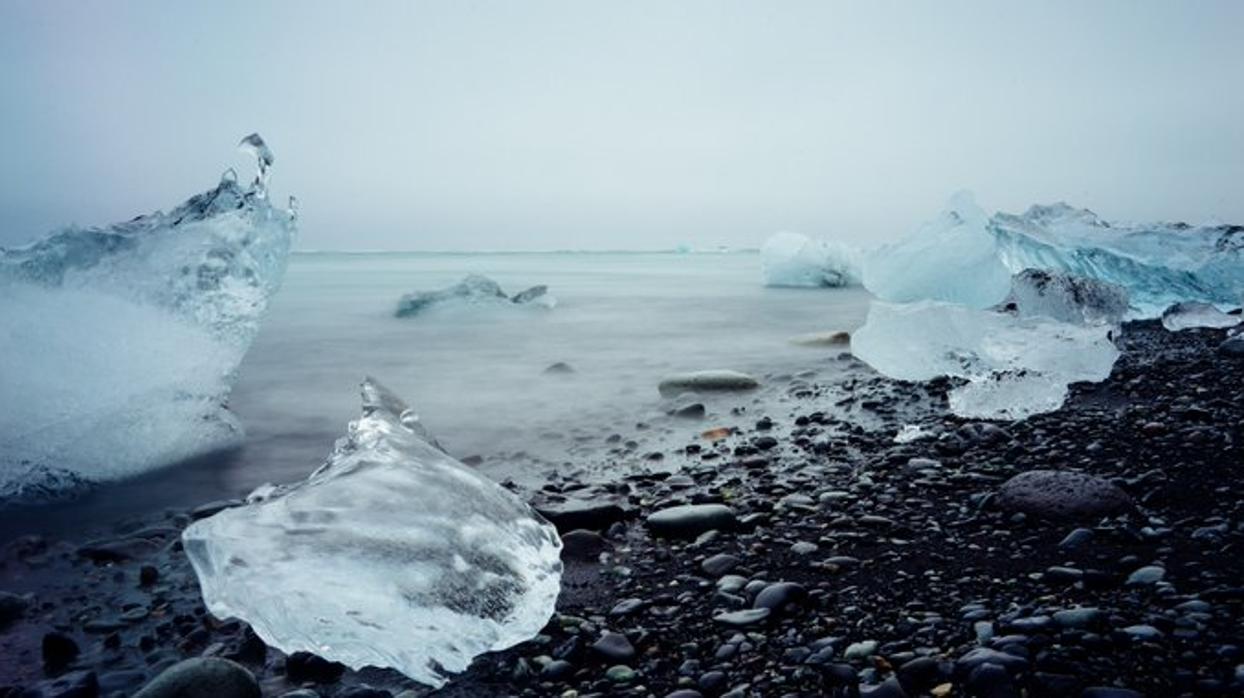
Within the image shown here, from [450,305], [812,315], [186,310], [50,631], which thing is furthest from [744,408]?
[450,305]

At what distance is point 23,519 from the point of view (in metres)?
3.36

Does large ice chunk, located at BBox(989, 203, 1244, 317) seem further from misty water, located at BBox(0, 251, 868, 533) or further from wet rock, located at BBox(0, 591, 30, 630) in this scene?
wet rock, located at BBox(0, 591, 30, 630)

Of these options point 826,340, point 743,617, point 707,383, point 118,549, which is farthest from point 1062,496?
point 826,340

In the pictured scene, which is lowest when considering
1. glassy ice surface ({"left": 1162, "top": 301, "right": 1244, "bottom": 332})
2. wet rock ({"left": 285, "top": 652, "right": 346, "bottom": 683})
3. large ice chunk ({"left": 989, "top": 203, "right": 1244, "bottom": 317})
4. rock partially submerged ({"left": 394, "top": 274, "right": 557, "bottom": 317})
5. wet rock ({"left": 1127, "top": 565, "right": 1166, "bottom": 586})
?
wet rock ({"left": 285, "top": 652, "right": 346, "bottom": 683})

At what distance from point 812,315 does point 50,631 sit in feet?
37.5

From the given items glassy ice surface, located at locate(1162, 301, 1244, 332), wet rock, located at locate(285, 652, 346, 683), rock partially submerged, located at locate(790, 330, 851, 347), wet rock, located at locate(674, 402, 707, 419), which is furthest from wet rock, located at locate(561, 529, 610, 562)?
glassy ice surface, located at locate(1162, 301, 1244, 332)

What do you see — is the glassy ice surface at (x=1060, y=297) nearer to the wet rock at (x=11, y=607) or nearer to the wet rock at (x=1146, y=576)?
the wet rock at (x=1146, y=576)

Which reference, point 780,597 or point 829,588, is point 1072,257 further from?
point 780,597

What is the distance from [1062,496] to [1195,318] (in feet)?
24.4

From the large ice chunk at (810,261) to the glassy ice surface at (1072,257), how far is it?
22.4 ft

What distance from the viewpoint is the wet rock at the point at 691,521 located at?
2863mm

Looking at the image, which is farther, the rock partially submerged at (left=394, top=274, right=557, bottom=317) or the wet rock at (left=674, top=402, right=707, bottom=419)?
the rock partially submerged at (left=394, top=274, right=557, bottom=317)

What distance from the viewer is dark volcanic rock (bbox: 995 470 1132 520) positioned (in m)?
2.62

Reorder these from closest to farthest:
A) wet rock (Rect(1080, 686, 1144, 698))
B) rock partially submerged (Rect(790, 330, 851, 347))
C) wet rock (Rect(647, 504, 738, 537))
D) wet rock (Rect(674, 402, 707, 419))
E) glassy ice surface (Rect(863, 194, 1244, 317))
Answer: wet rock (Rect(1080, 686, 1144, 698))
wet rock (Rect(647, 504, 738, 537))
wet rock (Rect(674, 402, 707, 419))
glassy ice surface (Rect(863, 194, 1244, 317))
rock partially submerged (Rect(790, 330, 851, 347))
